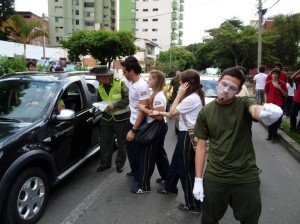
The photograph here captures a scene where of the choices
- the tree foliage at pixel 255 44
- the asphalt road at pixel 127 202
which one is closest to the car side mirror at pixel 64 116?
the asphalt road at pixel 127 202

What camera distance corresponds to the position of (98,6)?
259 feet

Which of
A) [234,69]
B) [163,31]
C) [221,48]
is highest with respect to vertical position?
[163,31]

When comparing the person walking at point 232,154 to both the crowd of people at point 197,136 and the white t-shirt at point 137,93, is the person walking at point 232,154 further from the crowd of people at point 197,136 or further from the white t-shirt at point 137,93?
the white t-shirt at point 137,93

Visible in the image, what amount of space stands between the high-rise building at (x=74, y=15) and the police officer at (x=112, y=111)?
70.9 meters

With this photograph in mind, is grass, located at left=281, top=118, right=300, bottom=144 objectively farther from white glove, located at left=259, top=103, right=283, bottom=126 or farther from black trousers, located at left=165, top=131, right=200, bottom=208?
white glove, located at left=259, top=103, right=283, bottom=126

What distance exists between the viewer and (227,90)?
251 cm

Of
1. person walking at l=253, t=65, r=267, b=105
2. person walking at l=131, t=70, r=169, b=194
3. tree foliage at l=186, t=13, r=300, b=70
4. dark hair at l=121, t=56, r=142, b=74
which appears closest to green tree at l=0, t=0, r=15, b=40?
tree foliage at l=186, t=13, r=300, b=70

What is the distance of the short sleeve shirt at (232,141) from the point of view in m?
2.52

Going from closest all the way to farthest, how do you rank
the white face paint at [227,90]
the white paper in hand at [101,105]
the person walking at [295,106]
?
the white face paint at [227,90] < the white paper in hand at [101,105] < the person walking at [295,106]

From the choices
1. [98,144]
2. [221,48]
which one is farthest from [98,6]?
[98,144]

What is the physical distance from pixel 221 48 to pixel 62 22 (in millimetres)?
43903

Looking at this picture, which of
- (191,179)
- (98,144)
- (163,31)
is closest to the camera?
(191,179)

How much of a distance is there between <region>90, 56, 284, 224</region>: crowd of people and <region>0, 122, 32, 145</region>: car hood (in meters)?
1.40

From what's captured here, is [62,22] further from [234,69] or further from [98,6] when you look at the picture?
A: [234,69]
